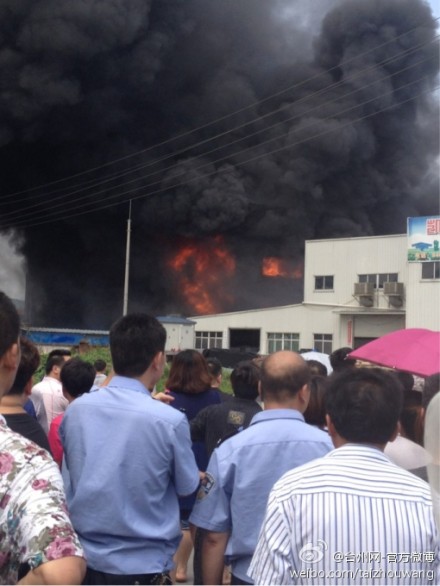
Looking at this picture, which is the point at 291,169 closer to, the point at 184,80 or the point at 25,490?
the point at 184,80

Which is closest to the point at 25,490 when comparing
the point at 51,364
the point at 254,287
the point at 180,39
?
the point at 51,364

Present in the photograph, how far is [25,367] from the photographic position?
3.96 meters

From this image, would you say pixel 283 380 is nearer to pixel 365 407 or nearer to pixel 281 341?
pixel 365 407

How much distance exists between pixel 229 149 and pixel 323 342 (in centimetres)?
1168

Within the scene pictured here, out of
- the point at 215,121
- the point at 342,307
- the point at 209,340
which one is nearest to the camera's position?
the point at 342,307

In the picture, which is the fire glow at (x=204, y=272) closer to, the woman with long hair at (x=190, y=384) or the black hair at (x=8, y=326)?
the woman with long hair at (x=190, y=384)

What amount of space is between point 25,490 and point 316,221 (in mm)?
41179

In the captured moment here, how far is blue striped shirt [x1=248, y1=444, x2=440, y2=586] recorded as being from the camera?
2150 millimetres

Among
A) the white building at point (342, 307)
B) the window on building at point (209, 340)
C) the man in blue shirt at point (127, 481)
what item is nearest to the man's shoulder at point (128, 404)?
the man in blue shirt at point (127, 481)

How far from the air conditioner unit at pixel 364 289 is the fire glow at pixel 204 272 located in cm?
958

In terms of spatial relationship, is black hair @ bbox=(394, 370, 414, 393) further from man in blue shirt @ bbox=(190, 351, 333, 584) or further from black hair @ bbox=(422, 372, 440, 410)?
man in blue shirt @ bbox=(190, 351, 333, 584)

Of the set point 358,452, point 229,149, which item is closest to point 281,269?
point 229,149

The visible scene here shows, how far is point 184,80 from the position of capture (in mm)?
39969

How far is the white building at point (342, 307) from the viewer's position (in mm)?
34344
